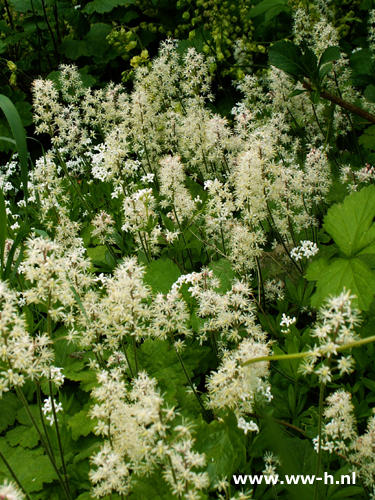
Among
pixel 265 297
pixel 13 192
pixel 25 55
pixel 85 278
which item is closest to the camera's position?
pixel 85 278

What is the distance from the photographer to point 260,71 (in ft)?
19.6

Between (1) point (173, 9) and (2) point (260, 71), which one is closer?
(2) point (260, 71)

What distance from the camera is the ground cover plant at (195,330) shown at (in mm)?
1604

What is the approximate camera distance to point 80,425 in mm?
2447

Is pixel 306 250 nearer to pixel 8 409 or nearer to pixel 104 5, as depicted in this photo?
pixel 8 409

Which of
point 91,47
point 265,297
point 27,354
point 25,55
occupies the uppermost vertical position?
point 25,55

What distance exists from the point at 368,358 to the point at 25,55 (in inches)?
284

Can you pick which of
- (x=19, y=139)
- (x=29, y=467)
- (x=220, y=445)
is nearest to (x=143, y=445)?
(x=220, y=445)

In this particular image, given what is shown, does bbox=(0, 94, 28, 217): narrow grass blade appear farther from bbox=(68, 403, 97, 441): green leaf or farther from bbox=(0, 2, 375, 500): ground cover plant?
bbox=(68, 403, 97, 441): green leaf

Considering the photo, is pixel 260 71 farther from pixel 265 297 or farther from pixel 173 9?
pixel 265 297

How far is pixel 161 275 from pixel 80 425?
1.13 meters

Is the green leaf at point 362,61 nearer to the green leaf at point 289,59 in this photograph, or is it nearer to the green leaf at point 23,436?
the green leaf at point 289,59

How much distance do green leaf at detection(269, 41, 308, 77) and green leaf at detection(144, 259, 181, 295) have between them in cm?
169

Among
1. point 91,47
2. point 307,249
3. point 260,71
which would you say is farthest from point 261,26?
point 307,249
